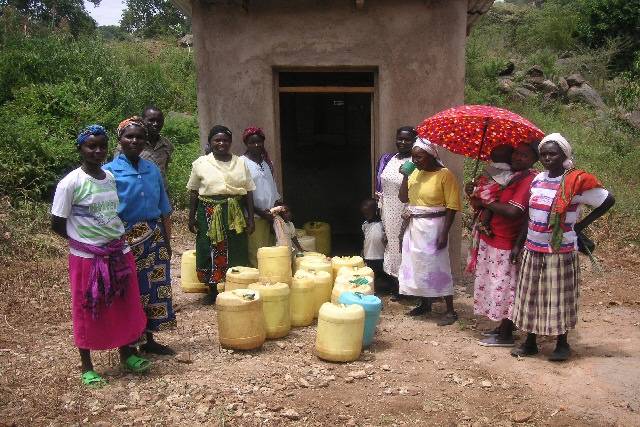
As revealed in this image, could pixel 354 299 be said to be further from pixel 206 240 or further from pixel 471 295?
pixel 471 295

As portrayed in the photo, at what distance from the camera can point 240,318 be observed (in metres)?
4.40

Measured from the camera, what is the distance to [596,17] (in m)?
19.1

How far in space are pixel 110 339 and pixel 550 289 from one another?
299cm

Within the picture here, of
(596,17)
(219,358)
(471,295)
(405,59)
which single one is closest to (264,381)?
(219,358)

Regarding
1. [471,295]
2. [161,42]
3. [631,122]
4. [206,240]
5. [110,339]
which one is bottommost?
[471,295]

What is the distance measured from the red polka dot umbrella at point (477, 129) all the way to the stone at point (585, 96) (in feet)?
42.5

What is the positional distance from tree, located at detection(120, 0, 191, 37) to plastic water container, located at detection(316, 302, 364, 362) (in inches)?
850

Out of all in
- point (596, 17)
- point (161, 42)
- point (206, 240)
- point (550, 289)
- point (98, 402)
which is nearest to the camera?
point (98, 402)

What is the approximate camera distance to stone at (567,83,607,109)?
16.2 meters

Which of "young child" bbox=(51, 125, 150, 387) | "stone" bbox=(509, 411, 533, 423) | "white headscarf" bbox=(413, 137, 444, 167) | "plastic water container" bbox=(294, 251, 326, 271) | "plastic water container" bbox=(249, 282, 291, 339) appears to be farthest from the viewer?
"plastic water container" bbox=(294, 251, 326, 271)

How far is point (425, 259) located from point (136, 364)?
2.51 m

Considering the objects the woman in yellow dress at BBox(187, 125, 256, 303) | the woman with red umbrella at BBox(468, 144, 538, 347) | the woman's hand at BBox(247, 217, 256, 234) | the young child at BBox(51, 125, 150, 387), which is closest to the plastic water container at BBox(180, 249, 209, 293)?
the woman in yellow dress at BBox(187, 125, 256, 303)

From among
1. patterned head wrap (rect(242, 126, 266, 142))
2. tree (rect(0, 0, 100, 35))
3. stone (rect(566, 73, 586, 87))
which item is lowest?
patterned head wrap (rect(242, 126, 266, 142))

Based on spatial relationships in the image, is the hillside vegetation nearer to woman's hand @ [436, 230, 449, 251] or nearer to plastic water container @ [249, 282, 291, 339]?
plastic water container @ [249, 282, 291, 339]
